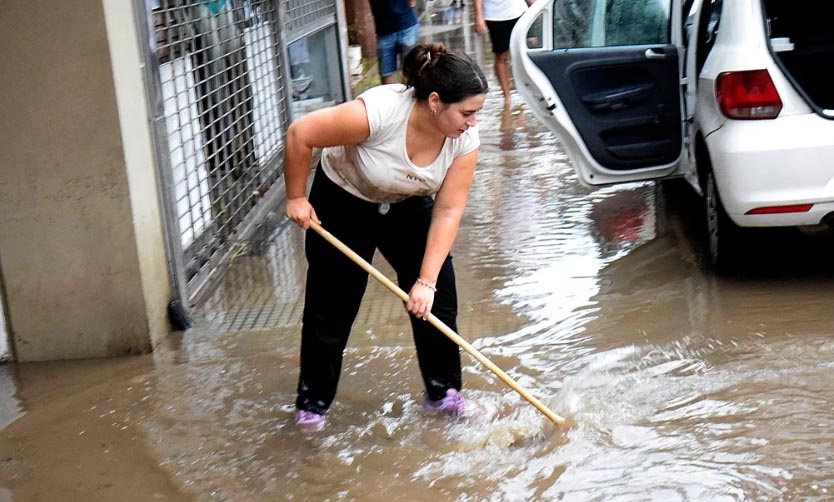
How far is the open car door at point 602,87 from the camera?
6453 mm

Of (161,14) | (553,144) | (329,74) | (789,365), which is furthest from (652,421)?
(329,74)

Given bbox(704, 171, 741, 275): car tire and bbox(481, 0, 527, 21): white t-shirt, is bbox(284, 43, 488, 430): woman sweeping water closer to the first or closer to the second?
bbox(704, 171, 741, 275): car tire

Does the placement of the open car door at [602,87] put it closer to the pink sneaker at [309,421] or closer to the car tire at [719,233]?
the car tire at [719,233]

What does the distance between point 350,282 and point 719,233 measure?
7.57ft

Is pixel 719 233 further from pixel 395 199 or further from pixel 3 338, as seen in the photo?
pixel 3 338

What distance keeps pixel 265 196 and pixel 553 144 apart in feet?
9.31

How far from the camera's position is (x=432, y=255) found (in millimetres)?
4066

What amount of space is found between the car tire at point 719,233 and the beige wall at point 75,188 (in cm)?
281

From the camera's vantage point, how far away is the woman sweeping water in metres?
3.88

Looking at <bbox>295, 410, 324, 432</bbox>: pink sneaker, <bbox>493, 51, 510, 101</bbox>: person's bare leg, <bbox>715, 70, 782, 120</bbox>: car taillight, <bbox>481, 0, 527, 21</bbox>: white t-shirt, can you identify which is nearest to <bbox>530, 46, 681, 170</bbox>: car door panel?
<bbox>715, 70, 782, 120</bbox>: car taillight

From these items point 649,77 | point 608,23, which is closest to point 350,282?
point 649,77

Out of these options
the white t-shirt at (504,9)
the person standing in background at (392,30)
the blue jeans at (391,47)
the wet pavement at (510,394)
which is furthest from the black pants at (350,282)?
the white t-shirt at (504,9)

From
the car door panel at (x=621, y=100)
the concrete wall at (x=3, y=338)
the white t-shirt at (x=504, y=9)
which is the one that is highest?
the white t-shirt at (x=504, y=9)

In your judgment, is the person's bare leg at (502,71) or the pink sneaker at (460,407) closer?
the pink sneaker at (460,407)
